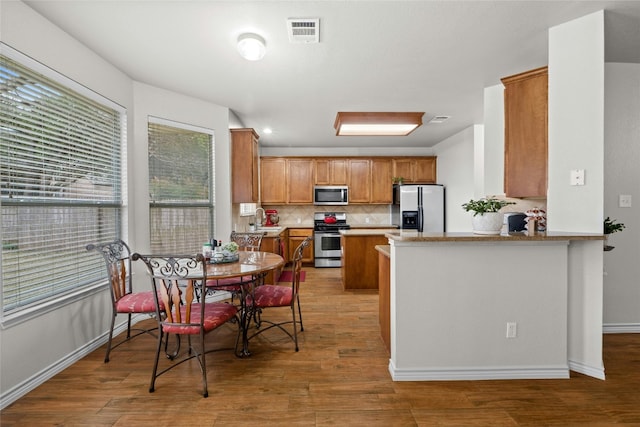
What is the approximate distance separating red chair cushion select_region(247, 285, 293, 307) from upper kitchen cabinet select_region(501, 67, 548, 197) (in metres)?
2.18

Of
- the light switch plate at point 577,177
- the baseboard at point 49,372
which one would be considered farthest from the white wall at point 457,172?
the baseboard at point 49,372

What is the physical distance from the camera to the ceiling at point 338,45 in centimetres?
206

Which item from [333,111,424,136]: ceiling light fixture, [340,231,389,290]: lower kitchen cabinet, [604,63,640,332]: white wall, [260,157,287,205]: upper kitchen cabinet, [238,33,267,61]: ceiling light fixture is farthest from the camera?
[260,157,287,205]: upper kitchen cabinet

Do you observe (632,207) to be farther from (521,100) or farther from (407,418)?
(407,418)

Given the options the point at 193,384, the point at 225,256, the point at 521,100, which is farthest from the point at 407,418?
→ the point at 521,100

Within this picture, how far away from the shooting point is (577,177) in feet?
7.29

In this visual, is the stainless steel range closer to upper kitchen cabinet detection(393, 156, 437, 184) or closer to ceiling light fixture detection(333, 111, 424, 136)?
upper kitchen cabinet detection(393, 156, 437, 184)

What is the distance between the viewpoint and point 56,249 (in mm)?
2355

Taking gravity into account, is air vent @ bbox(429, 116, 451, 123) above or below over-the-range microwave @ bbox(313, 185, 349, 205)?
above

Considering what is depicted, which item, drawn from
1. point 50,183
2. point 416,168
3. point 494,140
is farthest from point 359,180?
point 50,183

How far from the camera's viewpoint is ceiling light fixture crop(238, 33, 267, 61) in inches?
91.6

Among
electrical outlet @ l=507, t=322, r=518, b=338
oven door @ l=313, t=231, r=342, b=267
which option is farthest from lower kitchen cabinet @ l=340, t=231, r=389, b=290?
electrical outlet @ l=507, t=322, r=518, b=338

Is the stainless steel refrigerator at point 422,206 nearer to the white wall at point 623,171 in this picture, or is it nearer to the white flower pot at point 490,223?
the white wall at point 623,171

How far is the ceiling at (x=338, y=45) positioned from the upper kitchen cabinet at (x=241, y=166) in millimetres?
542
